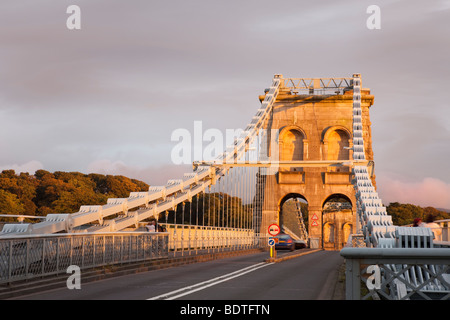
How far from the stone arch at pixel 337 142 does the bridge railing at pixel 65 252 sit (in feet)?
147

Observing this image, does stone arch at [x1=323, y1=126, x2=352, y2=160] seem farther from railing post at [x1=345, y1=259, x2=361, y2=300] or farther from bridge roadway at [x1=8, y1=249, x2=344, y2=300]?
railing post at [x1=345, y1=259, x2=361, y2=300]

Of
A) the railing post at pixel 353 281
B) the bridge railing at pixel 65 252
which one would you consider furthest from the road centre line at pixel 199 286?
the railing post at pixel 353 281

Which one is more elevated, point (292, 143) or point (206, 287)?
point (292, 143)

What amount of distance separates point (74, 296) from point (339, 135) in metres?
56.3

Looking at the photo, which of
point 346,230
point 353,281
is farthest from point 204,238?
point 346,230

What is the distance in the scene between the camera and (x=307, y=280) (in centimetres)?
1731

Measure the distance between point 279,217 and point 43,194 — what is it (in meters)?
30.1

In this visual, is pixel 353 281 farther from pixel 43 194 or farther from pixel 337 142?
pixel 43 194

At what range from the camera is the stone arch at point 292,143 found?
2598 inches

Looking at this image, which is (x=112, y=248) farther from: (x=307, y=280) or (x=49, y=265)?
(x=307, y=280)

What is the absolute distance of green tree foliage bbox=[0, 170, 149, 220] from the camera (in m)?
66.1

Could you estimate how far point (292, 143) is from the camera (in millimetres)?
66812

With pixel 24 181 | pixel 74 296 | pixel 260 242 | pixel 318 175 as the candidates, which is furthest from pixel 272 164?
pixel 74 296

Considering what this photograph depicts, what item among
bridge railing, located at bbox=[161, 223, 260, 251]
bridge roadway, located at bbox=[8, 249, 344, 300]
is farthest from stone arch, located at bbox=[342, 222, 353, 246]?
bridge roadway, located at bbox=[8, 249, 344, 300]
